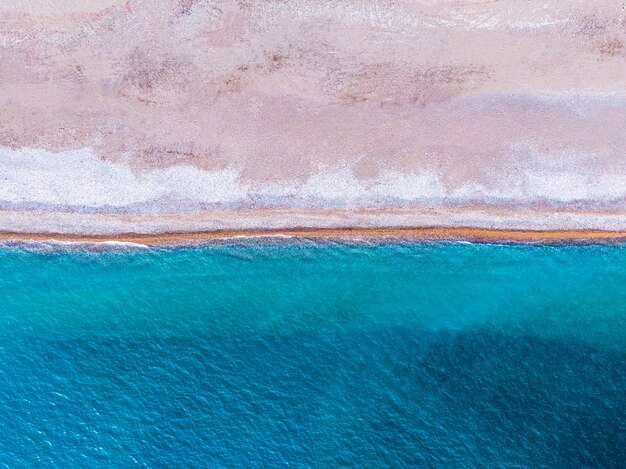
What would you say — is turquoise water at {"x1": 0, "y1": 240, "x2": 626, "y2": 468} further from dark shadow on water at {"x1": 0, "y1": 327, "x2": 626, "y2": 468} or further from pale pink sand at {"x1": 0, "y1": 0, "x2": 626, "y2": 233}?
pale pink sand at {"x1": 0, "y1": 0, "x2": 626, "y2": 233}

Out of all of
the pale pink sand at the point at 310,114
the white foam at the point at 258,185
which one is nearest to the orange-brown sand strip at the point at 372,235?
the pale pink sand at the point at 310,114

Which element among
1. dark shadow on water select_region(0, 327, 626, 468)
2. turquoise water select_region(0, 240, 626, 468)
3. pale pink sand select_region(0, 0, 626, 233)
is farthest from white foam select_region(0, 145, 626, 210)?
dark shadow on water select_region(0, 327, 626, 468)

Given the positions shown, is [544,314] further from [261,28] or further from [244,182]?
[261,28]

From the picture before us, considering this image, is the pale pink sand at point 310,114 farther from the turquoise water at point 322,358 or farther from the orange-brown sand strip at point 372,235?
the turquoise water at point 322,358

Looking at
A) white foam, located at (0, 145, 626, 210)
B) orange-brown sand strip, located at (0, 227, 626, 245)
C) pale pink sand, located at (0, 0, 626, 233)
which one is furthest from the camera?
orange-brown sand strip, located at (0, 227, 626, 245)

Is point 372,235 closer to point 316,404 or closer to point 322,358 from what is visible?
point 322,358

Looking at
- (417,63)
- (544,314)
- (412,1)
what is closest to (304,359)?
(544,314)
